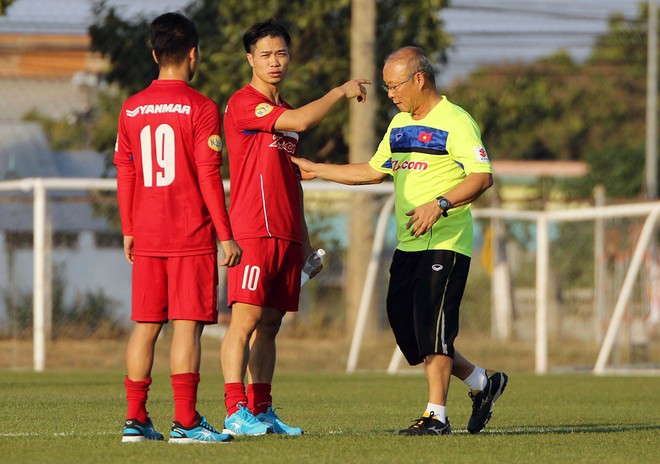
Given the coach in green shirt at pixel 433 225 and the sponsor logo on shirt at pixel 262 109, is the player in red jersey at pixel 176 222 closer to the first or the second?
the sponsor logo on shirt at pixel 262 109

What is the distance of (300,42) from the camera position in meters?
18.8

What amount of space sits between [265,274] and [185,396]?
0.83m

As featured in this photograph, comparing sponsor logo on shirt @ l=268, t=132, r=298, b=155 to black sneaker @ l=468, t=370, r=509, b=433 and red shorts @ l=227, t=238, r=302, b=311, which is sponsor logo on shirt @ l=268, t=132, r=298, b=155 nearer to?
red shorts @ l=227, t=238, r=302, b=311

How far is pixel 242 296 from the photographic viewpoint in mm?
6539

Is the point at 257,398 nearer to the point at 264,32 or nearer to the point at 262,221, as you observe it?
the point at 262,221

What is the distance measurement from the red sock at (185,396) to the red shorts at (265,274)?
61cm

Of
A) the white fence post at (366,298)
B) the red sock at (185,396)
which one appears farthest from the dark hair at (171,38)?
the white fence post at (366,298)

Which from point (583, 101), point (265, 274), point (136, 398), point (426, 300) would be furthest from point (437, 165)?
point (583, 101)

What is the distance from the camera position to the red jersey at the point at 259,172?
660cm

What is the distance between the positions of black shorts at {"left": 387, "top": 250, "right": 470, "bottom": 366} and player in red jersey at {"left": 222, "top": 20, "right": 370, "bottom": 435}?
0.56 metres

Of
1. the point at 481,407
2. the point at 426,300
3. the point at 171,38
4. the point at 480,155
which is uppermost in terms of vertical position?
the point at 171,38

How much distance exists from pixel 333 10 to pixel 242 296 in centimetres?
1251

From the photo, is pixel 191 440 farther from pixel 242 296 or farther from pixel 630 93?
pixel 630 93

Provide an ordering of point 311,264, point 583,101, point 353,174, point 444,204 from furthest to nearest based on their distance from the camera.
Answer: point 583,101 → point 353,174 → point 311,264 → point 444,204
